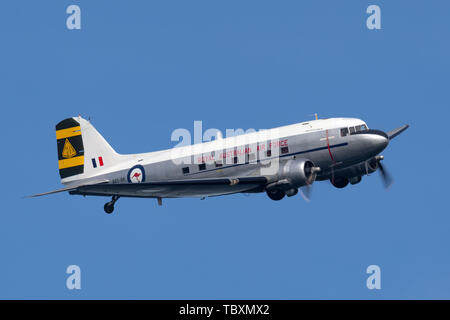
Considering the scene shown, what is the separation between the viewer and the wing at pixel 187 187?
43.8 meters

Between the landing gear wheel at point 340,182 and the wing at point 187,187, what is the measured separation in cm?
474

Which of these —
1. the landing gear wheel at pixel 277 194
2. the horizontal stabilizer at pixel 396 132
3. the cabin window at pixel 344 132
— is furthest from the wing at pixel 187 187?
the horizontal stabilizer at pixel 396 132

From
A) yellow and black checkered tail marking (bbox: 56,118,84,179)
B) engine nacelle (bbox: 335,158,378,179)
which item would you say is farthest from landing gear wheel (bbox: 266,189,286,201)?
yellow and black checkered tail marking (bbox: 56,118,84,179)

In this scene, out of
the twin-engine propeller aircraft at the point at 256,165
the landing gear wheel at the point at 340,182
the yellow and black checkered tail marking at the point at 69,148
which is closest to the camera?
the twin-engine propeller aircraft at the point at 256,165

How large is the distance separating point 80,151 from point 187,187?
9159mm

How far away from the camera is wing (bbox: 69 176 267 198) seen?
43844mm

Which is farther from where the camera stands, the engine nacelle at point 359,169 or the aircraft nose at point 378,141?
the engine nacelle at point 359,169

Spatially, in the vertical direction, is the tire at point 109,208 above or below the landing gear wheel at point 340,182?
below

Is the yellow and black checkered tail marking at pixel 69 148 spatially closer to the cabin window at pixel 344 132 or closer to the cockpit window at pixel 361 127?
the cabin window at pixel 344 132

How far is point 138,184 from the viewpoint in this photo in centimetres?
4531

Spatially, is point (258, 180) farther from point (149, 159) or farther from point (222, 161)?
point (149, 159)

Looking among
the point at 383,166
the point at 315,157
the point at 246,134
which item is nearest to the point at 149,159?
the point at 246,134
